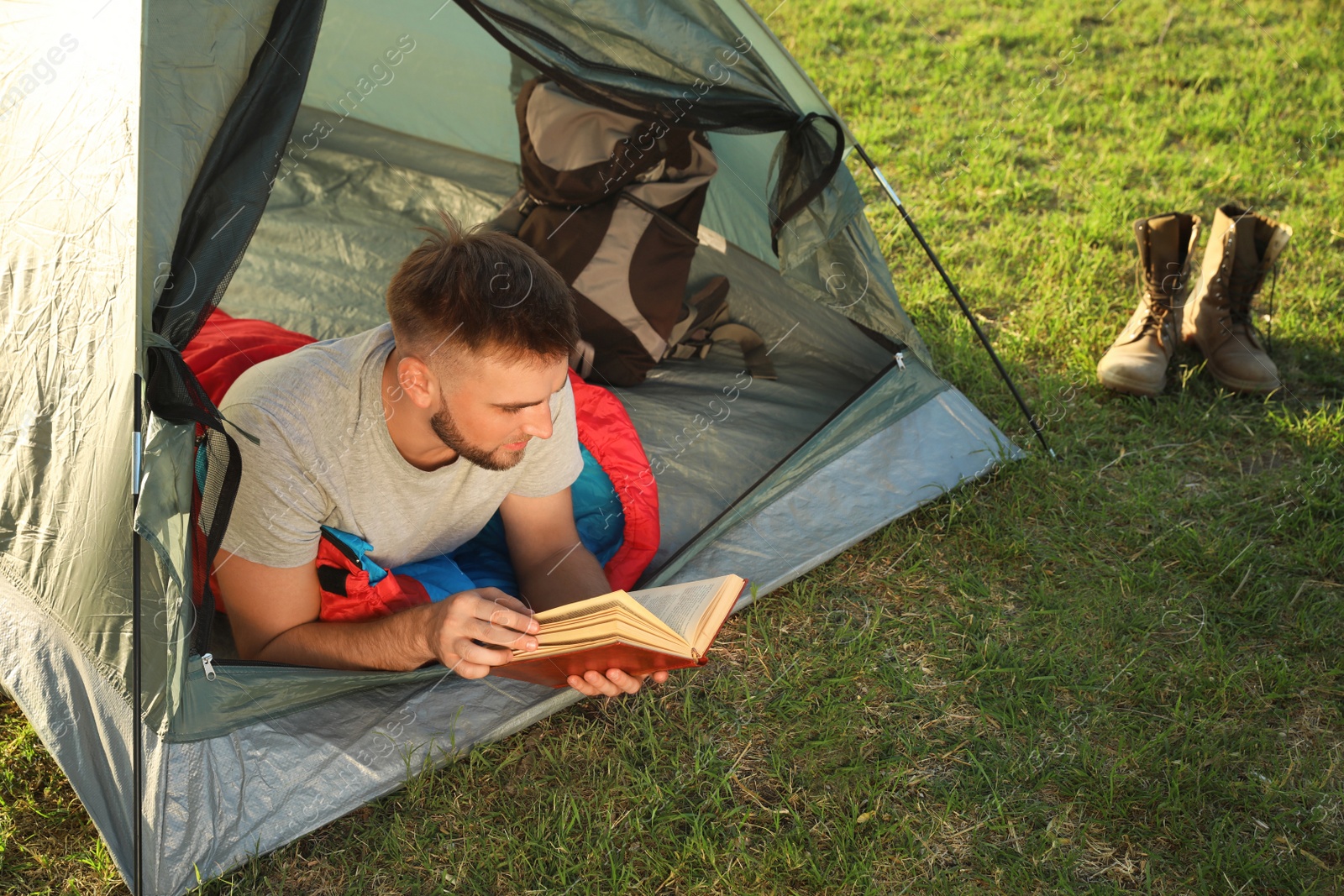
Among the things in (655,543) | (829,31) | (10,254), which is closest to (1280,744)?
(655,543)

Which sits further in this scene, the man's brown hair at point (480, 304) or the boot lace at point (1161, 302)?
the boot lace at point (1161, 302)

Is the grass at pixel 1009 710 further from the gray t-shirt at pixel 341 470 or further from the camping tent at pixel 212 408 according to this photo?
the gray t-shirt at pixel 341 470

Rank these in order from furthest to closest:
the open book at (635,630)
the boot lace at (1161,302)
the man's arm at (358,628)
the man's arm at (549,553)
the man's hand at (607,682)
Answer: the boot lace at (1161,302) < the man's arm at (549,553) < the man's hand at (607,682) < the man's arm at (358,628) < the open book at (635,630)

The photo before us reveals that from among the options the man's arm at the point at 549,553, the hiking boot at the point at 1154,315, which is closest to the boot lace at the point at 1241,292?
the hiking boot at the point at 1154,315

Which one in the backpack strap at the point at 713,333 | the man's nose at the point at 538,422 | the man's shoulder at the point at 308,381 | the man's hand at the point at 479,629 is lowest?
the backpack strap at the point at 713,333

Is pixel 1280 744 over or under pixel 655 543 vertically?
under

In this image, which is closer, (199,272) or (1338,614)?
(199,272)

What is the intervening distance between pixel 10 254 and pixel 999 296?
266cm

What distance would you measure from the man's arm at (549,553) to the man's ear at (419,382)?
1.16 feet

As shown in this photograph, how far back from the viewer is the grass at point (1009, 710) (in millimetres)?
1702

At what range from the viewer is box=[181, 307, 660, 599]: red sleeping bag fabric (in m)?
1.97

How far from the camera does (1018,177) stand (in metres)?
3.89

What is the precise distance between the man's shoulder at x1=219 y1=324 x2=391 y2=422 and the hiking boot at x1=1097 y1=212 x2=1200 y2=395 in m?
2.02

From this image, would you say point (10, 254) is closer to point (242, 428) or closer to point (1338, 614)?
point (242, 428)
